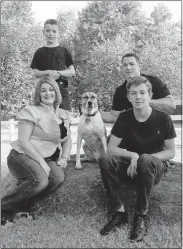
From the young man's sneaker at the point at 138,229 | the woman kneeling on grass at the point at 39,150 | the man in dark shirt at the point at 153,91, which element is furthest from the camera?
the man in dark shirt at the point at 153,91

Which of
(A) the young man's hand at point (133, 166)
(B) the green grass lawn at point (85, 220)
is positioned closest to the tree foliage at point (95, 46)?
(B) the green grass lawn at point (85, 220)

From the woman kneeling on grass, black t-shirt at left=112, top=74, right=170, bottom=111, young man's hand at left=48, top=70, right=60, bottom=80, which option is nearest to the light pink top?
the woman kneeling on grass

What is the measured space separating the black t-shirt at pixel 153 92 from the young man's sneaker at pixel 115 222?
1650 mm

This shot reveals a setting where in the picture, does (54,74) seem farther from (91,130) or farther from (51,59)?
(91,130)

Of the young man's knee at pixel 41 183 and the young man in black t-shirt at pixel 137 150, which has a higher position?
the young man in black t-shirt at pixel 137 150

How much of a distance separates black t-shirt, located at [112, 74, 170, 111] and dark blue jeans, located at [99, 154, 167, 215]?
131cm

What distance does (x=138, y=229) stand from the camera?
2869 mm

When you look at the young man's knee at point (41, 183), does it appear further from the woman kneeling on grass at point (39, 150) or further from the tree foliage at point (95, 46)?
the tree foliage at point (95, 46)

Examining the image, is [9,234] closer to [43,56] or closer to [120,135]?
[120,135]

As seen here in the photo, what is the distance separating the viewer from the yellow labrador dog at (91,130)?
14.9 ft

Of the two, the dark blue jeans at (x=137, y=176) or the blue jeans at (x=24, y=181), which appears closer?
the dark blue jeans at (x=137, y=176)

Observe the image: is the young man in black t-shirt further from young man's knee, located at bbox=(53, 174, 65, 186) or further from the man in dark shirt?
the man in dark shirt

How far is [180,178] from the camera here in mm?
3719

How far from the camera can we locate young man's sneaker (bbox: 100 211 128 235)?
2.98 meters
